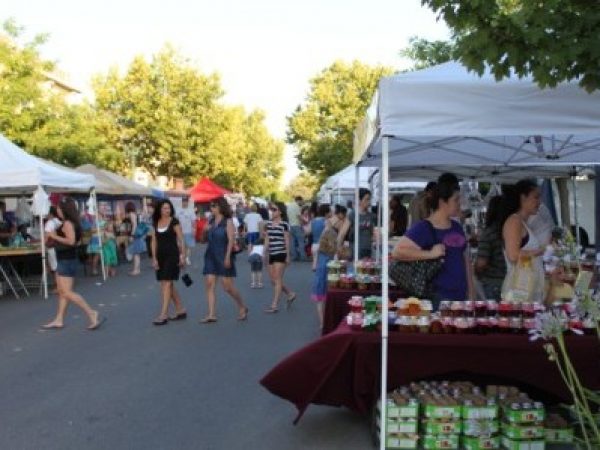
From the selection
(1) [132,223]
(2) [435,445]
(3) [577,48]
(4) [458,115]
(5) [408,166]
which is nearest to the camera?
(3) [577,48]

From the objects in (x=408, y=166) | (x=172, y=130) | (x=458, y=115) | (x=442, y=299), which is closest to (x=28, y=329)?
(x=408, y=166)

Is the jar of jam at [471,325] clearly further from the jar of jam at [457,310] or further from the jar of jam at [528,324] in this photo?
the jar of jam at [528,324]

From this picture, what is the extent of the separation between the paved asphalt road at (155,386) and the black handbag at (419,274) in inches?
42.6

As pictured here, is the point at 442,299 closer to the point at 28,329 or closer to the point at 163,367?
the point at 163,367

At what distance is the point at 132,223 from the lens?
2162 centimetres

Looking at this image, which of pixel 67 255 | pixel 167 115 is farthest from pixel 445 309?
pixel 167 115

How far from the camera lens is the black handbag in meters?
5.48

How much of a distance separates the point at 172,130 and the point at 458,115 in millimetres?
42030

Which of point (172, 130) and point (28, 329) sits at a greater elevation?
point (172, 130)

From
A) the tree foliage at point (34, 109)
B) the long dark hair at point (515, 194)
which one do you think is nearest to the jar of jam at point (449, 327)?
the long dark hair at point (515, 194)

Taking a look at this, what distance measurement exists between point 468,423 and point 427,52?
14556 millimetres

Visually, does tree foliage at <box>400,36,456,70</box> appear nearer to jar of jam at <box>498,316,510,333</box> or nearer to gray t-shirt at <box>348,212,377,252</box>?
gray t-shirt at <box>348,212,377,252</box>

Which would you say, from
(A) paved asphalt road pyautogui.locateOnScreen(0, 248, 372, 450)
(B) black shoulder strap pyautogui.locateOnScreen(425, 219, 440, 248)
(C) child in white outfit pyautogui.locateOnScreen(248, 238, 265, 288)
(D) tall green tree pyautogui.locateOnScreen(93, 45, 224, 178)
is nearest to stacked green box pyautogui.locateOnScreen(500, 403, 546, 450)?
(A) paved asphalt road pyautogui.locateOnScreen(0, 248, 372, 450)

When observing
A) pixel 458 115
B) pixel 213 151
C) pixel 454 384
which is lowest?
pixel 454 384
